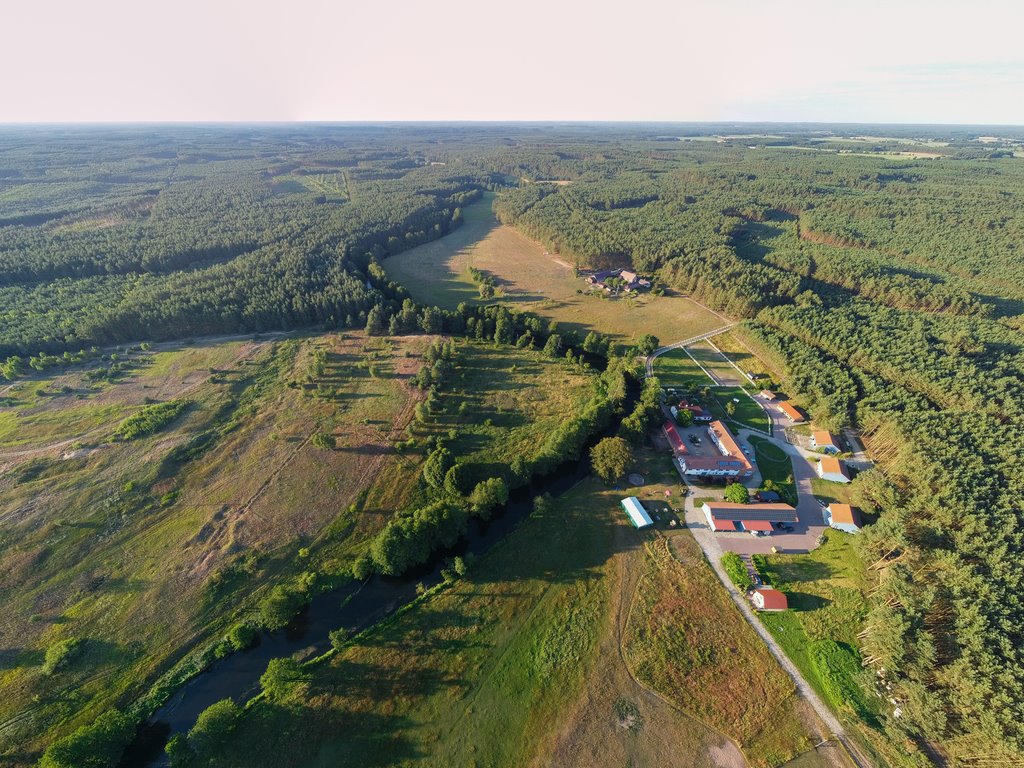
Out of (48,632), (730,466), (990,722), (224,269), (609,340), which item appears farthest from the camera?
(224,269)

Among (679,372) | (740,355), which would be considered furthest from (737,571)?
(740,355)

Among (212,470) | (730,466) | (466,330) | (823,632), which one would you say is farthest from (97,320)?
(823,632)

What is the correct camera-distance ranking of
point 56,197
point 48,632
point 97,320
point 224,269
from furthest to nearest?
point 56,197 → point 224,269 → point 97,320 → point 48,632

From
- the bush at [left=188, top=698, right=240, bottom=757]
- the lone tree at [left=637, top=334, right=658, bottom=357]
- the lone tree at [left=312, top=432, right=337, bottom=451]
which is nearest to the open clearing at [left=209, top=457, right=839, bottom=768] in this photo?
the bush at [left=188, top=698, right=240, bottom=757]

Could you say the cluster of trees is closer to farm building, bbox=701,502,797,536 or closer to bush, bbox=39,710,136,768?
farm building, bbox=701,502,797,536

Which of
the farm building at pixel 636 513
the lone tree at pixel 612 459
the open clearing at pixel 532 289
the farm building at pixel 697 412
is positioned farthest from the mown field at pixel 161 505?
the farm building at pixel 697 412

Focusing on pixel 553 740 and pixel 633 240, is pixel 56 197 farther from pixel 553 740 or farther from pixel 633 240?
pixel 553 740
